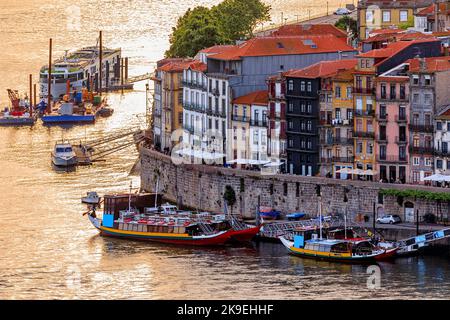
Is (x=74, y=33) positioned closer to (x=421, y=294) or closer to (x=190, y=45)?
(x=190, y=45)

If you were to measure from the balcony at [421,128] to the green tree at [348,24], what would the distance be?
41.3 m

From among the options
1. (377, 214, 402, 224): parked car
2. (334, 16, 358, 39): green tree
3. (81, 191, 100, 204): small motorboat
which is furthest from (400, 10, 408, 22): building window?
(377, 214, 402, 224): parked car

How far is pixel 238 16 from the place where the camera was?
121m

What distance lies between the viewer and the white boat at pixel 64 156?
9525cm

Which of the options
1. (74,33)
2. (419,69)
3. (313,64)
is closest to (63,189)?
(313,64)

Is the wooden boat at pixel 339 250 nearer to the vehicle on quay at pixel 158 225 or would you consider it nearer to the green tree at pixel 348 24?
the vehicle on quay at pixel 158 225

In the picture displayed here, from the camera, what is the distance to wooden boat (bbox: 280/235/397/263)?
66.0 m

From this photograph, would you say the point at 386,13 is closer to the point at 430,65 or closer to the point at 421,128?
the point at 430,65

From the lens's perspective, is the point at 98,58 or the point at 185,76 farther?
the point at 98,58

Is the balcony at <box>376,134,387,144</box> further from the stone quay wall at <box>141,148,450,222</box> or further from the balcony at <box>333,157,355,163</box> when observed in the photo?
the stone quay wall at <box>141,148,450,222</box>

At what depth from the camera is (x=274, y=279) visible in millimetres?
61250

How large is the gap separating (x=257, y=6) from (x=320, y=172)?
50315 mm

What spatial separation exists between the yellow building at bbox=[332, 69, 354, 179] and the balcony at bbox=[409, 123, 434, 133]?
357cm

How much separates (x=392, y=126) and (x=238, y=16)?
4912cm
